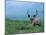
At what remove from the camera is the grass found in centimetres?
137

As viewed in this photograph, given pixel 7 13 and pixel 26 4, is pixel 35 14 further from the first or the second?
pixel 7 13

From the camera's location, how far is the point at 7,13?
1.37 metres

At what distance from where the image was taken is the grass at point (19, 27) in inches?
54.1

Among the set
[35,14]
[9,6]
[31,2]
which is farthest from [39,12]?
[9,6]

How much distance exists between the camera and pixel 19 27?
140cm

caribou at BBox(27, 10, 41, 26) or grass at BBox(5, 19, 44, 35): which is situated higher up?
caribou at BBox(27, 10, 41, 26)

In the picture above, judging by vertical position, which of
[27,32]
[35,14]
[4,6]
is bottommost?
[27,32]

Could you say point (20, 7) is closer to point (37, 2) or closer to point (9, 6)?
point (9, 6)

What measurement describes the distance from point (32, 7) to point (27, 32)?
349 mm

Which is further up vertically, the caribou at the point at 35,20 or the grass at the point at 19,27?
the caribou at the point at 35,20

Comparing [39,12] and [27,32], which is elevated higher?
[39,12]

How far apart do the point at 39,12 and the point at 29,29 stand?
27cm

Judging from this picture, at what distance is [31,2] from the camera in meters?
→ 1.42

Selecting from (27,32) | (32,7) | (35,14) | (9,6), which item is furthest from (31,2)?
(27,32)
